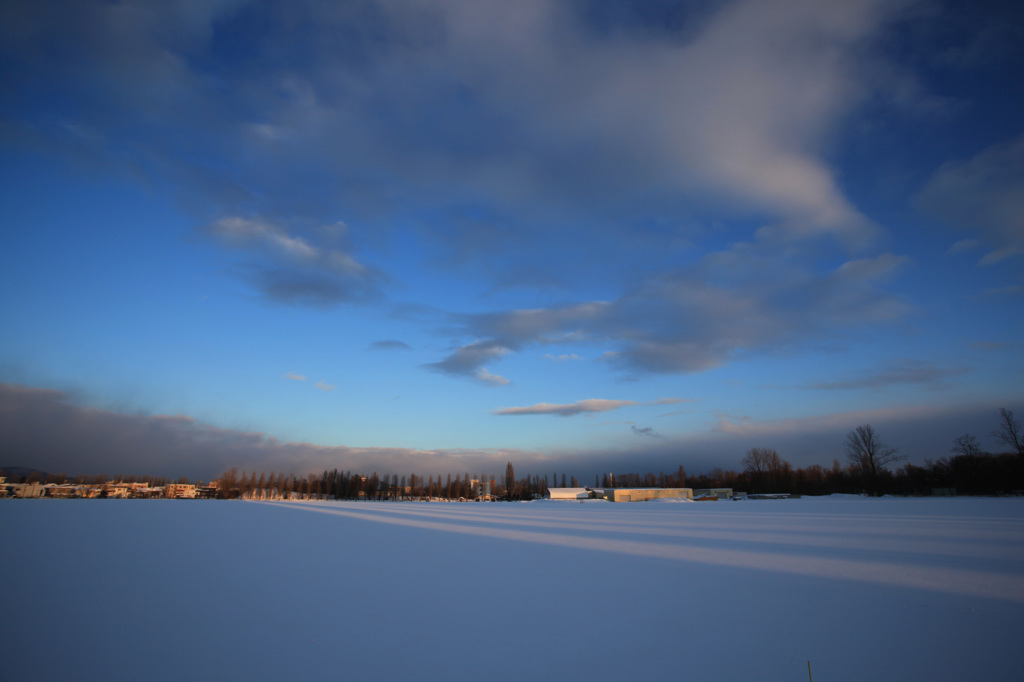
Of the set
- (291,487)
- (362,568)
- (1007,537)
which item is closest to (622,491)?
(1007,537)

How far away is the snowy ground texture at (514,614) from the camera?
141 inches

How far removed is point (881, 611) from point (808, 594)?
0.83 metres

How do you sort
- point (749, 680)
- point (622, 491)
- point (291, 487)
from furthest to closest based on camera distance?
point (291, 487)
point (622, 491)
point (749, 680)

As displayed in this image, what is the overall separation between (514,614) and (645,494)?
78.2 metres

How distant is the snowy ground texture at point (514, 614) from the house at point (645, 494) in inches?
2614

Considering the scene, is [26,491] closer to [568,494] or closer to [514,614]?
[568,494]

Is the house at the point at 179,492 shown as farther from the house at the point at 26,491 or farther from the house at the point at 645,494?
the house at the point at 645,494

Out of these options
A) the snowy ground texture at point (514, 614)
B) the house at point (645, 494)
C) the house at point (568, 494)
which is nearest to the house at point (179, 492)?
the house at point (568, 494)

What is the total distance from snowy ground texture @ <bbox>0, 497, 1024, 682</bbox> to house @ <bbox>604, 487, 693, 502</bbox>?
66.4 metres

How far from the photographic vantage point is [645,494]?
3000 inches

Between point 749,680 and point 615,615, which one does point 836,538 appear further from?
point 749,680

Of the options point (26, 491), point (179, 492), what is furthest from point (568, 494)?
point (26, 491)

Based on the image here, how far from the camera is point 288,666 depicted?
3.58 m

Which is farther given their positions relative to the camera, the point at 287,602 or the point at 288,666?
the point at 287,602
